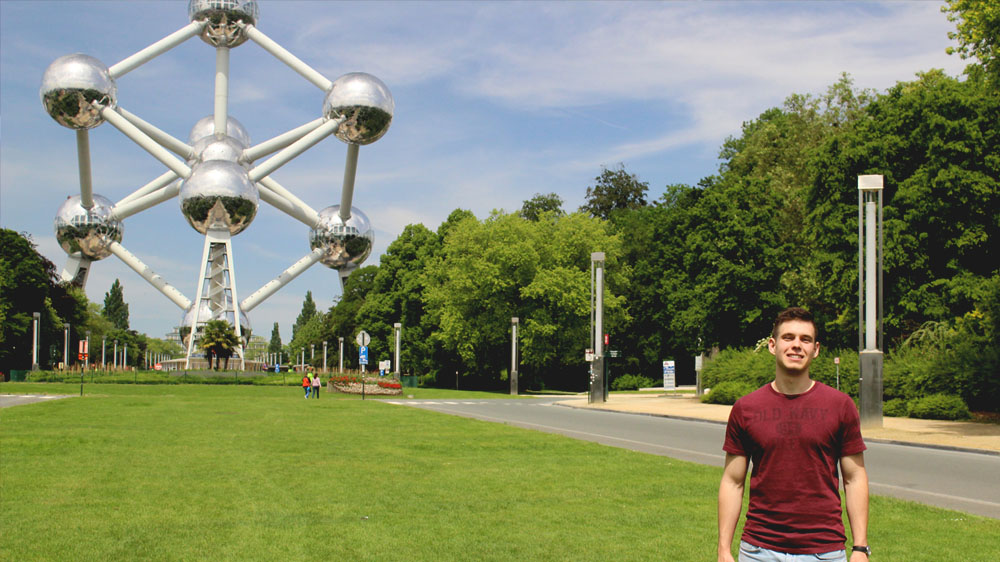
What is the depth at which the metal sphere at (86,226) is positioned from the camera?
68312 mm

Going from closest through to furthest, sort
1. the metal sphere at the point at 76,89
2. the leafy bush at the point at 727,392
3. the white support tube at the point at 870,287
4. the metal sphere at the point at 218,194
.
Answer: the white support tube at the point at 870,287
the leafy bush at the point at 727,392
the metal sphere at the point at 218,194
the metal sphere at the point at 76,89

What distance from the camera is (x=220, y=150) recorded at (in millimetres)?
64562

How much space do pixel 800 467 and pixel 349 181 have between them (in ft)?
219

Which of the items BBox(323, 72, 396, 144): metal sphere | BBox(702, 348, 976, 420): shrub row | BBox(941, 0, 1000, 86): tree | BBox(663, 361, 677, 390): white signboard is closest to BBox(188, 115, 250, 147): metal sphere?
BBox(323, 72, 396, 144): metal sphere

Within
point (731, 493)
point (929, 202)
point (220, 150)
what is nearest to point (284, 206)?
point (220, 150)

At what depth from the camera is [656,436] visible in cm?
2256

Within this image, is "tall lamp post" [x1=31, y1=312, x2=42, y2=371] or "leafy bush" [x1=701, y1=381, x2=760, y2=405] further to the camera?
"tall lamp post" [x1=31, y1=312, x2=42, y2=371]

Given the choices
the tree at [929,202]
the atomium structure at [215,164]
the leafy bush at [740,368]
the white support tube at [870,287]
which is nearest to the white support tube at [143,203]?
the atomium structure at [215,164]

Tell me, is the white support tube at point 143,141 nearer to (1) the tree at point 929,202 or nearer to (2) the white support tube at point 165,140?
(2) the white support tube at point 165,140

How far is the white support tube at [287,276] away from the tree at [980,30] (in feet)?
166

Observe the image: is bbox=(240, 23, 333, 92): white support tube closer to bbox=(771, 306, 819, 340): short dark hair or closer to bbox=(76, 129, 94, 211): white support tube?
bbox=(76, 129, 94, 211): white support tube

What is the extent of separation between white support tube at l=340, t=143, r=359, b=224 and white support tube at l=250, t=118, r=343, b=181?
2289 millimetres

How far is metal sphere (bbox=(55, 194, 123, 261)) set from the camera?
2689 inches

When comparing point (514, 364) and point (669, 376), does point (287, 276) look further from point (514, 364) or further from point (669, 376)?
point (669, 376)
